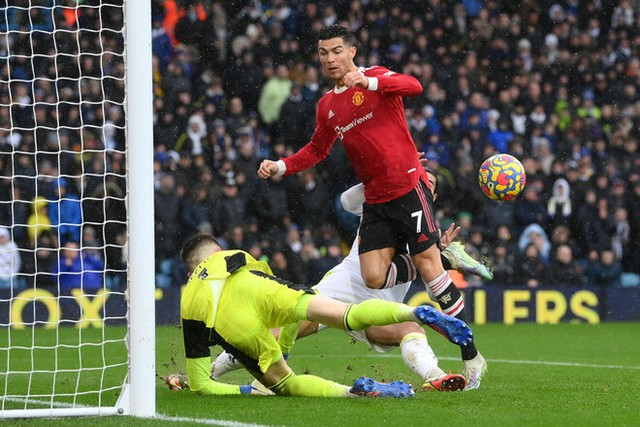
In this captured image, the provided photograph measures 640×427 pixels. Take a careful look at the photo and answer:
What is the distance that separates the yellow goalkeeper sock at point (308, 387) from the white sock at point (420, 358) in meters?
0.67

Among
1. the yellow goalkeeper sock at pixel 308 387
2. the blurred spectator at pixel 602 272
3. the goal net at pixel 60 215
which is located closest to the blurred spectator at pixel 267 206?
the goal net at pixel 60 215

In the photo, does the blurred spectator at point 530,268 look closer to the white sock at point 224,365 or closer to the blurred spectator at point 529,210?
the blurred spectator at point 529,210

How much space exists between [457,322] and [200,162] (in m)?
10.6

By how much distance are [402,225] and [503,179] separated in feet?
3.61

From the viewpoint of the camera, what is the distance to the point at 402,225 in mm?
7660

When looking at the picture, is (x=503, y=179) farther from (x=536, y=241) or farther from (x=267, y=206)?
(x=536, y=241)

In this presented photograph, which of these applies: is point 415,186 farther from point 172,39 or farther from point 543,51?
point 543,51

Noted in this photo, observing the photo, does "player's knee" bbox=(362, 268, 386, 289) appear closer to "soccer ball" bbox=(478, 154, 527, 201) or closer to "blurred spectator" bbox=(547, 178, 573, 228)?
"soccer ball" bbox=(478, 154, 527, 201)

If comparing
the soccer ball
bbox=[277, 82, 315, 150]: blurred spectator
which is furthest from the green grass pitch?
bbox=[277, 82, 315, 150]: blurred spectator

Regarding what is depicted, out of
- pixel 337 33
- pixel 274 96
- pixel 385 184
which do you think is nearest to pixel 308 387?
pixel 385 184

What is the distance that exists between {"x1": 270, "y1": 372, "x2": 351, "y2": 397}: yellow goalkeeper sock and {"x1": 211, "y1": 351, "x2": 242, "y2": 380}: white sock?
3.31 ft

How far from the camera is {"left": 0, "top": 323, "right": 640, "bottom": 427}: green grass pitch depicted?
5621 millimetres

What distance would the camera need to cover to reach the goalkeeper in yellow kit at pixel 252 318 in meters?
6.39

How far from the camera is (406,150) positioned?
7770 mm
